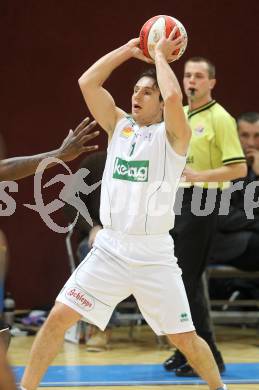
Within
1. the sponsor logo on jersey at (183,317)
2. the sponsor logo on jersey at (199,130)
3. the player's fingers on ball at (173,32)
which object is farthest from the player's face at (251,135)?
the sponsor logo on jersey at (183,317)

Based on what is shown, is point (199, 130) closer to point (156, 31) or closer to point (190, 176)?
point (190, 176)

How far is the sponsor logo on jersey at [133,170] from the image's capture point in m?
5.66

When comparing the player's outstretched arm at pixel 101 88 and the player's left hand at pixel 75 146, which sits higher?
the player's outstretched arm at pixel 101 88

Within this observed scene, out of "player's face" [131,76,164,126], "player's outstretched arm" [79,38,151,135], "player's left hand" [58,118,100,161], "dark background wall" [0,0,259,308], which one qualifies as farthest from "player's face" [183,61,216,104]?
"dark background wall" [0,0,259,308]

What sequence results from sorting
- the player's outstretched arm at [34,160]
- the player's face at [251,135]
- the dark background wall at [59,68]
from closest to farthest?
the player's outstretched arm at [34,160] < the player's face at [251,135] < the dark background wall at [59,68]

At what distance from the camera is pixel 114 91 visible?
1058 centimetres

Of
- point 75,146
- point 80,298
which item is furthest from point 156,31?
point 80,298

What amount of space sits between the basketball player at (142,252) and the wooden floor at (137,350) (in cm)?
111

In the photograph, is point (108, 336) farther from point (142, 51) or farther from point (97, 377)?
point (142, 51)

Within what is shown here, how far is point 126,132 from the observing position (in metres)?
5.83

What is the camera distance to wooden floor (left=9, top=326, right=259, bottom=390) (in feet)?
25.2

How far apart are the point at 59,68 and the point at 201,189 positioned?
4130 millimetres

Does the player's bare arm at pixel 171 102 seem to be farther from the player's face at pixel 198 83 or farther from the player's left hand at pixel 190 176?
the player's face at pixel 198 83

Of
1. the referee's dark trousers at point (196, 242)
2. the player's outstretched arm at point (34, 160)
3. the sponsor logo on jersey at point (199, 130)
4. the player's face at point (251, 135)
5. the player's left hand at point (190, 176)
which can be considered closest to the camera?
the player's outstretched arm at point (34, 160)
